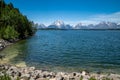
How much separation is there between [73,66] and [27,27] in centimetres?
9257

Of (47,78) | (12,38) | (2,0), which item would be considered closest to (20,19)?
(12,38)

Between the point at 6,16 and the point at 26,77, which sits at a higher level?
the point at 6,16

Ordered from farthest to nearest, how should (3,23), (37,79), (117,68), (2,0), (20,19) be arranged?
(2,0) → (20,19) → (3,23) → (117,68) → (37,79)

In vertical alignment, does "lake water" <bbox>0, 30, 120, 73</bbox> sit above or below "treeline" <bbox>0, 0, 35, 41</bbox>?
below

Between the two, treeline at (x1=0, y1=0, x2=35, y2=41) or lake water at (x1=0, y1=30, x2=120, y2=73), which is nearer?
lake water at (x1=0, y1=30, x2=120, y2=73)

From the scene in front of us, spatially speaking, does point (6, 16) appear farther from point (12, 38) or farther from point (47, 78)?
point (47, 78)

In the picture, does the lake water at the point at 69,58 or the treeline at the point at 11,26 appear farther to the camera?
the treeline at the point at 11,26

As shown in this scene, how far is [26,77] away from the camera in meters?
25.1

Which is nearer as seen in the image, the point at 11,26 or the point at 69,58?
the point at 69,58

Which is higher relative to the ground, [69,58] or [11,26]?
[11,26]

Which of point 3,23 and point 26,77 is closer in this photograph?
point 26,77

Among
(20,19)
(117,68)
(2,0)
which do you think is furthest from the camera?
(2,0)

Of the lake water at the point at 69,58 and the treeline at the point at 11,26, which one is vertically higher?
the treeline at the point at 11,26

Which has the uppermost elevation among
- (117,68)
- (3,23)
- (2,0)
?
(2,0)
